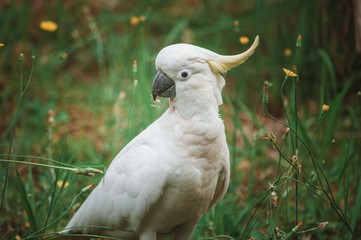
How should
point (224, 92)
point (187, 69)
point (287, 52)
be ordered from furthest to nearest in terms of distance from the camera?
point (224, 92) → point (287, 52) → point (187, 69)

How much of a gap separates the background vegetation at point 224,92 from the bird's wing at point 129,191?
45 centimetres

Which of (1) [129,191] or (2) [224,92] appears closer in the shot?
(1) [129,191]

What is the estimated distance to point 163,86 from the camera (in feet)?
→ 5.31

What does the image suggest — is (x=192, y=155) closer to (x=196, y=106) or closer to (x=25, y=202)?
(x=196, y=106)

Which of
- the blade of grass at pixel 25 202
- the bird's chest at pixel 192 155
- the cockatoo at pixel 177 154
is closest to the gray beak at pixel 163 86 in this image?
the cockatoo at pixel 177 154

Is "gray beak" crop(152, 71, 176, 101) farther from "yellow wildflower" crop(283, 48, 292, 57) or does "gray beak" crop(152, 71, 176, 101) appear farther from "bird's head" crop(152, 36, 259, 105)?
"yellow wildflower" crop(283, 48, 292, 57)

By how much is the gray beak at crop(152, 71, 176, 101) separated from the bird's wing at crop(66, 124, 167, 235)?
17 centimetres

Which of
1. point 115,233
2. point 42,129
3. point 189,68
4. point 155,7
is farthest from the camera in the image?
point 155,7

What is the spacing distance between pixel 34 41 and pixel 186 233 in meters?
2.44

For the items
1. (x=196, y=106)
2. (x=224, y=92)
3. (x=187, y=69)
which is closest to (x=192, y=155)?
(x=196, y=106)

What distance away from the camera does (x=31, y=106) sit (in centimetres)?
313

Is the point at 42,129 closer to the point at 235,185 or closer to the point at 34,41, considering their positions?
the point at 34,41

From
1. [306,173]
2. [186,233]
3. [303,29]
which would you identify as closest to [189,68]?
[186,233]

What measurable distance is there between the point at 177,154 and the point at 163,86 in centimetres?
24
